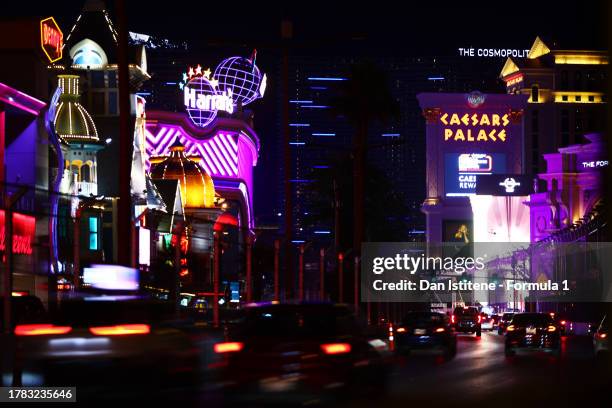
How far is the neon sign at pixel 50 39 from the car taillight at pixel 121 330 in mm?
35878

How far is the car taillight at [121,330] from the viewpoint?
15281mm

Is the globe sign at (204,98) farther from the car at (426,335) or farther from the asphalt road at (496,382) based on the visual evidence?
the asphalt road at (496,382)

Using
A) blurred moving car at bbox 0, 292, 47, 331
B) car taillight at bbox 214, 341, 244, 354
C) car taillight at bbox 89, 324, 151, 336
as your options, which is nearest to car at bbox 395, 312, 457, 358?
blurred moving car at bbox 0, 292, 47, 331

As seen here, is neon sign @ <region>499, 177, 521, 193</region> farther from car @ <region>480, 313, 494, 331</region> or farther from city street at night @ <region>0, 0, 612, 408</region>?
car @ <region>480, 313, 494, 331</region>

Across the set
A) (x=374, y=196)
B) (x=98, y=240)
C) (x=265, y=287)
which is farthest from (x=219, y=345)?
(x=265, y=287)

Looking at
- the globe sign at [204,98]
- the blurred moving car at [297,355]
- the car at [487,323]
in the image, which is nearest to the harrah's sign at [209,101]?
the globe sign at [204,98]

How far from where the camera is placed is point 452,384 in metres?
25.1

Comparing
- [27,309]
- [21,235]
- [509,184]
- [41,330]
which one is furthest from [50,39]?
[509,184]

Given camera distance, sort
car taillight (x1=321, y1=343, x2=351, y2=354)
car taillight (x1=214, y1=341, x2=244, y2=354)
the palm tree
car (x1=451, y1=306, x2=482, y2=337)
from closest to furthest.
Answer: car taillight (x1=214, y1=341, x2=244, y2=354) → car taillight (x1=321, y1=343, x2=351, y2=354) → car (x1=451, y1=306, x2=482, y2=337) → the palm tree

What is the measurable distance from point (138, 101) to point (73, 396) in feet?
194

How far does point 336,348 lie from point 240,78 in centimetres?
12711

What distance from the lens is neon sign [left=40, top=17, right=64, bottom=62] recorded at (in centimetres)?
5000

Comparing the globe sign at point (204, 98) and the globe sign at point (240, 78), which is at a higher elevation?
the globe sign at point (240, 78)

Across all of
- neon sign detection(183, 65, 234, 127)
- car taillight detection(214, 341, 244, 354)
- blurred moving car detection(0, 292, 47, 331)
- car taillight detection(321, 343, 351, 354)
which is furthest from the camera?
neon sign detection(183, 65, 234, 127)
